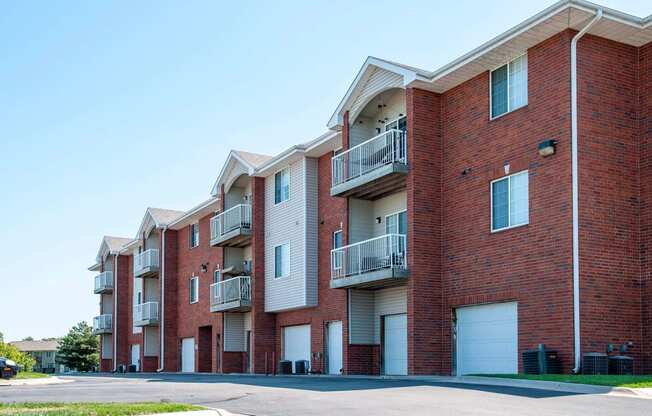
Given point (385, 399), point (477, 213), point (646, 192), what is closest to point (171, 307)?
point (477, 213)

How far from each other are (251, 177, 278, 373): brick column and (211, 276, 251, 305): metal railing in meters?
0.59

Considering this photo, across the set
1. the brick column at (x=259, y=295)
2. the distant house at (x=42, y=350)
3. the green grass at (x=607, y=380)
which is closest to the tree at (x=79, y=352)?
the brick column at (x=259, y=295)

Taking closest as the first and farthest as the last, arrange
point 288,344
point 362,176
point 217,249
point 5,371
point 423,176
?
point 423,176 → point 362,176 → point 5,371 → point 288,344 → point 217,249

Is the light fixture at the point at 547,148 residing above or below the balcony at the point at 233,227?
above

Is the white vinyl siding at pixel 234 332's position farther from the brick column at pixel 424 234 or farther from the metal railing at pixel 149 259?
the brick column at pixel 424 234

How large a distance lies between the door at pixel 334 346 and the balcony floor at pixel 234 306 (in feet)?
18.3

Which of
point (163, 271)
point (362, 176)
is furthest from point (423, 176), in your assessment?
point (163, 271)

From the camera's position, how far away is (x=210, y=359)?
43.2 m

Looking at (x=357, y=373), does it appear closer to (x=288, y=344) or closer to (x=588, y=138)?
(x=288, y=344)

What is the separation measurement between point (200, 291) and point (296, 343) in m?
10.8

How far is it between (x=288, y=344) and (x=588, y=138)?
18066 mm

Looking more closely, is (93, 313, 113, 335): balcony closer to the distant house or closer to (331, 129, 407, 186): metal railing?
(331, 129, 407, 186): metal railing

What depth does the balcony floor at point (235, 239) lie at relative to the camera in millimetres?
36688

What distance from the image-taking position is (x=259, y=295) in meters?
36.1
